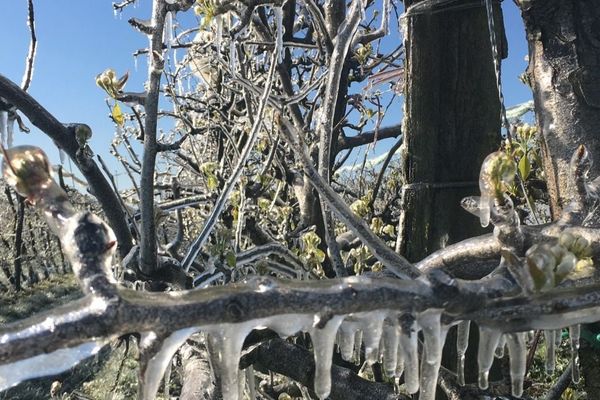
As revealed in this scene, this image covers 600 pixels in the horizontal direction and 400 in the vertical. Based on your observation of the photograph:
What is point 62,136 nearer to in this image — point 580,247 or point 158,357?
point 158,357

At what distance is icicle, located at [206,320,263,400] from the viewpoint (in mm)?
650

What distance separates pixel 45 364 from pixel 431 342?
19.9 inches

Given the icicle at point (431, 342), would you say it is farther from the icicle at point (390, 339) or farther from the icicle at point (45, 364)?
the icicle at point (45, 364)

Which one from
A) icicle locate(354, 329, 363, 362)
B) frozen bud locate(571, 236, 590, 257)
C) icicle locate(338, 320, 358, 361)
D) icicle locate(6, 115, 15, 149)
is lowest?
icicle locate(354, 329, 363, 362)

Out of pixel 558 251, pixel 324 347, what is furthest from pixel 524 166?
pixel 324 347

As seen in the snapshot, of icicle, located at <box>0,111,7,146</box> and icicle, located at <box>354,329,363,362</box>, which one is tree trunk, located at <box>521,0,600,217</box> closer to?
icicle, located at <box>354,329,363,362</box>

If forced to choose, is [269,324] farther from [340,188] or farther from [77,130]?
[340,188]

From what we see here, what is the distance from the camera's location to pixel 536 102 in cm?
159

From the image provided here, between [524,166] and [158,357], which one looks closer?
[158,357]

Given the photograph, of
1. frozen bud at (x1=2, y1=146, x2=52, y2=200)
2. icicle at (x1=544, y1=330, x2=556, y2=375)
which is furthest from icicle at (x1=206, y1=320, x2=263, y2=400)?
icicle at (x1=544, y1=330, x2=556, y2=375)

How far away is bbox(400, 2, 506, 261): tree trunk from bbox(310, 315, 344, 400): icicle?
129 centimetres

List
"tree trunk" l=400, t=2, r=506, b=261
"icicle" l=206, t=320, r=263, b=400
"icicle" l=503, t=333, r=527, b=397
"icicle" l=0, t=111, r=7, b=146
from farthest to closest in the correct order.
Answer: "tree trunk" l=400, t=2, r=506, b=261, "icicle" l=0, t=111, r=7, b=146, "icicle" l=503, t=333, r=527, b=397, "icicle" l=206, t=320, r=263, b=400

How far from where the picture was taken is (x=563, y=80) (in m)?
1.48

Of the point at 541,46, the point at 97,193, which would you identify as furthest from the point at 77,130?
the point at 541,46
